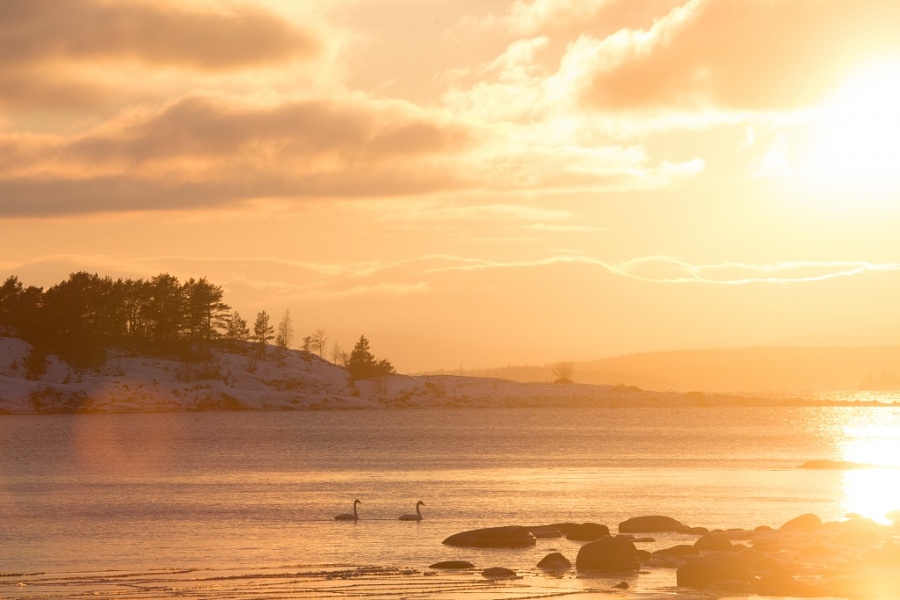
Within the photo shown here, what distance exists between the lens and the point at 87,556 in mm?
51719

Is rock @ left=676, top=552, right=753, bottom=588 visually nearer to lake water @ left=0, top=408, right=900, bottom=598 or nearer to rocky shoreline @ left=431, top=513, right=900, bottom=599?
rocky shoreline @ left=431, top=513, right=900, bottom=599

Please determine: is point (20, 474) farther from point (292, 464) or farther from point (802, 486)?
point (802, 486)

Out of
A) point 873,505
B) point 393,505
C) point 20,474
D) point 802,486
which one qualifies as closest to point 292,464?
point 20,474

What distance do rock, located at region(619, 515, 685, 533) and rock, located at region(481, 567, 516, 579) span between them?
16.1 metres

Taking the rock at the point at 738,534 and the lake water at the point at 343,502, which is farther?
the rock at the point at 738,534

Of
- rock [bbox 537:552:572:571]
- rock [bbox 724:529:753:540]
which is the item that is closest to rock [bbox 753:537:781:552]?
rock [bbox 724:529:753:540]

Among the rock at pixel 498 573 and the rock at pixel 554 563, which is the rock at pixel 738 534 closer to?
the rock at pixel 554 563

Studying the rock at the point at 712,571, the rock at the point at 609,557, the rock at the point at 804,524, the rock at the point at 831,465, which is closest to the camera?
the rock at the point at 712,571

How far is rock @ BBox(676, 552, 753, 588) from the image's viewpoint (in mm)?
42750

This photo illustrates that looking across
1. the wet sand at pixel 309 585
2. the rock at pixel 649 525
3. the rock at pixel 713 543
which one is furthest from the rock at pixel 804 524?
the wet sand at pixel 309 585

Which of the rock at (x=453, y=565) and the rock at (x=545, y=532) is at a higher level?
the rock at (x=545, y=532)

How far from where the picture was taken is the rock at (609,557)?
46.5 m

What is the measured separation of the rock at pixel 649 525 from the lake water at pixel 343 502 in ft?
5.86

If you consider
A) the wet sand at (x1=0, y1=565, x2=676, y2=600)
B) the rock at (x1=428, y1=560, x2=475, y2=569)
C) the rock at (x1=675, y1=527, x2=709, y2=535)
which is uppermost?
the rock at (x1=675, y1=527, x2=709, y2=535)
